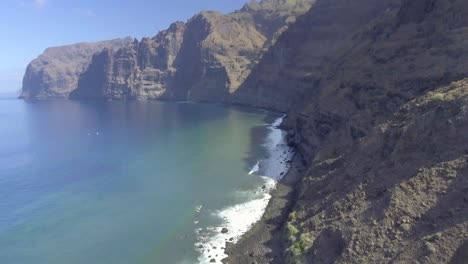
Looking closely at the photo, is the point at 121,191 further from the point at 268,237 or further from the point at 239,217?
the point at 268,237

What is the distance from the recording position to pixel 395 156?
163 feet

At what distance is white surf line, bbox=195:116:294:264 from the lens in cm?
5259

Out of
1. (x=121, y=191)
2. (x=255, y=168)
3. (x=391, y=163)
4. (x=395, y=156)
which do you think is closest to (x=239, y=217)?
(x=391, y=163)

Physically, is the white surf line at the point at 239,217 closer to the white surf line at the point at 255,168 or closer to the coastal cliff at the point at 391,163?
the white surf line at the point at 255,168

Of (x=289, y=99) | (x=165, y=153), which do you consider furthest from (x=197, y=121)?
(x=165, y=153)

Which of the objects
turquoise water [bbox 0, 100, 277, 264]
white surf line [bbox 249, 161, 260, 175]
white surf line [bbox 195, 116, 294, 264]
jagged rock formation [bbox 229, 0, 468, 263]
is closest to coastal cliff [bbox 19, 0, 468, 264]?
jagged rock formation [bbox 229, 0, 468, 263]

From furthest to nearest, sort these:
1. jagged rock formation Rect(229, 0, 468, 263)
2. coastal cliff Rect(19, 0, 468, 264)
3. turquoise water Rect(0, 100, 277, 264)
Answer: turquoise water Rect(0, 100, 277, 264) → coastal cliff Rect(19, 0, 468, 264) → jagged rock formation Rect(229, 0, 468, 263)

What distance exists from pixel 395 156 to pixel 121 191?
2109 inches

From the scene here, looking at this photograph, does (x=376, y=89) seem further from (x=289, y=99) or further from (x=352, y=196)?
(x=289, y=99)

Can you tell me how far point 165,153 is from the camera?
11119 centimetres

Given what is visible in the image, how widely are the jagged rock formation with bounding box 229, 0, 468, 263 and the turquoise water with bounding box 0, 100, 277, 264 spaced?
14.4m

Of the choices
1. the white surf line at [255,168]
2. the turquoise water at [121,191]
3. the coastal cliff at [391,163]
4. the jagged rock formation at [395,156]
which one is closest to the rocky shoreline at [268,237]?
the coastal cliff at [391,163]

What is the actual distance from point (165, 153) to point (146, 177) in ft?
75.1

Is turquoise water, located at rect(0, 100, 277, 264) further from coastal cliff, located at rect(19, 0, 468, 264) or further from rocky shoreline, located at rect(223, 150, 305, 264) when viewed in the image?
coastal cliff, located at rect(19, 0, 468, 264)
